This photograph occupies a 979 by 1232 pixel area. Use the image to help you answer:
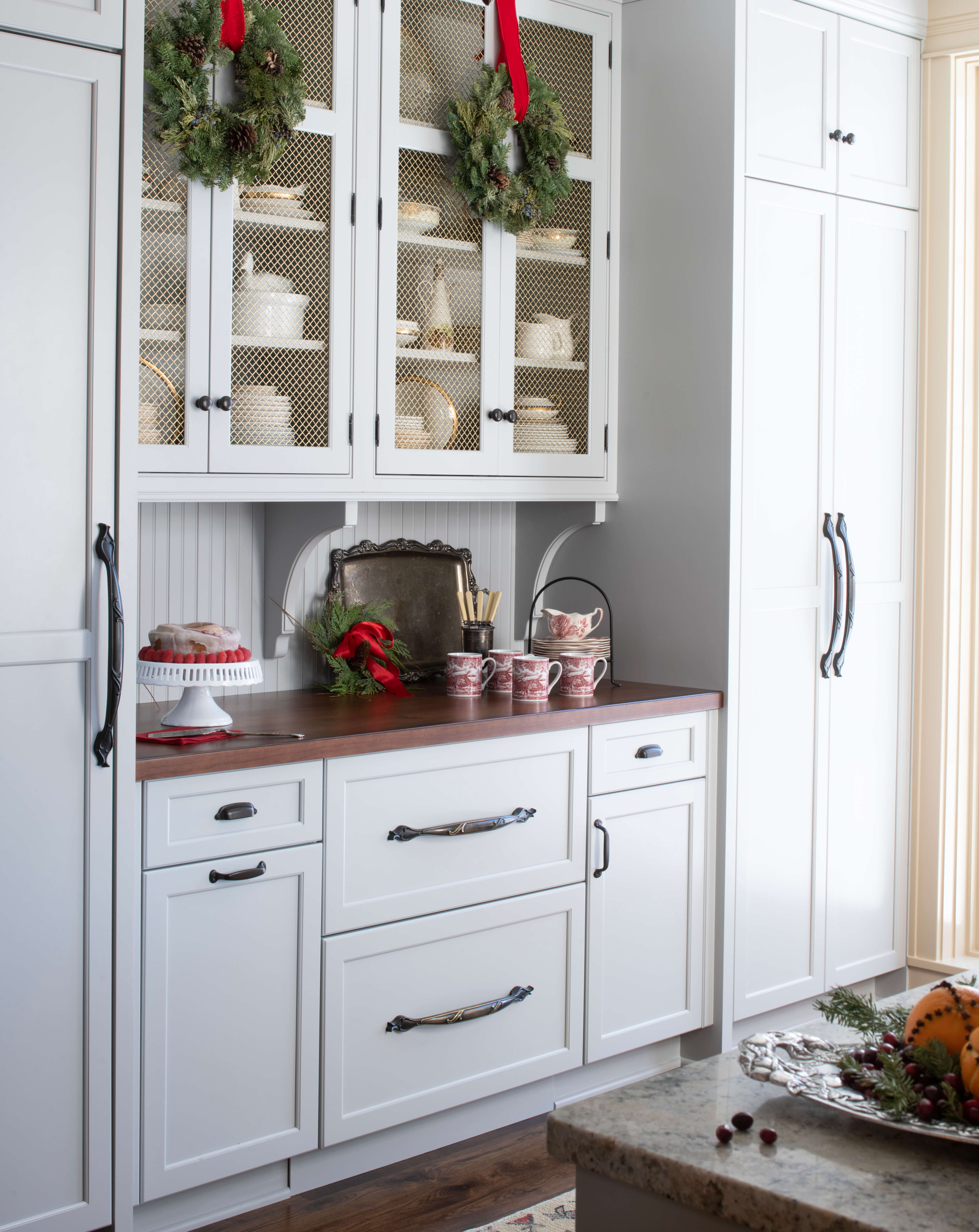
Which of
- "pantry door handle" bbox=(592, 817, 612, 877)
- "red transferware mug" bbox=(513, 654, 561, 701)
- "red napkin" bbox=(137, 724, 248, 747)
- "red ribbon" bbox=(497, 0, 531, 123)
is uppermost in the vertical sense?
"red ribbon" bbox=(497, 0, 531, 123)

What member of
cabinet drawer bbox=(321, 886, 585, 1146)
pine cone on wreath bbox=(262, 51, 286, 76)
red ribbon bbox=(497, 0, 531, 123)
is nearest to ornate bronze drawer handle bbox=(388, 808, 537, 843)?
cabinet drawer bbox=(321, 886, 585, 1146)

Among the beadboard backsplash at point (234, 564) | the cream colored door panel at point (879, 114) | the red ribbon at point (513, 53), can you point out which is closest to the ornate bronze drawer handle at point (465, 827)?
the beadboard backsplash at point (234, 564)

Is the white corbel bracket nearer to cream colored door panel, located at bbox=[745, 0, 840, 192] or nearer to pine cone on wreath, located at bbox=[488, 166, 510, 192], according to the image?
pine cone on wreath, located at bbox=[488, 166, 510, 192]

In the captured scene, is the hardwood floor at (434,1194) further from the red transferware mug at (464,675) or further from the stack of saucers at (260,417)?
the stack of saucers at (260,417)

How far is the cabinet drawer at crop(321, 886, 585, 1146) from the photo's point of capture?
2363mm

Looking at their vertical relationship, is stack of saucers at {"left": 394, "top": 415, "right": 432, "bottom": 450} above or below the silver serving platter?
above

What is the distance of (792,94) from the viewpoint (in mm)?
3100

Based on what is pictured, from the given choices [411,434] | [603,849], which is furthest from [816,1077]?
[411,434]

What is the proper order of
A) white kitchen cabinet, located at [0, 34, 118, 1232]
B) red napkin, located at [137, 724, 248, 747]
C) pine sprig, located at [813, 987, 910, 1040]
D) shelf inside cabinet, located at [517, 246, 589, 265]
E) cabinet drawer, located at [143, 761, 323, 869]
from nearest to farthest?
pine sprig, located at [813, 987, 910, 1040], white kitchen cabinet, located at [0, 34, 118, 1232], cabinet drawer, located at [143, 761, 323, 869], red napkin, located at [137, 724, 248, 747], shelf inside cabinet, located at [517, 246, 589, 265]

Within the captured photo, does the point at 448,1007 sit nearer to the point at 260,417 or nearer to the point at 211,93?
the point at 260,417

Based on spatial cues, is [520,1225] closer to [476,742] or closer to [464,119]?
[476,742]

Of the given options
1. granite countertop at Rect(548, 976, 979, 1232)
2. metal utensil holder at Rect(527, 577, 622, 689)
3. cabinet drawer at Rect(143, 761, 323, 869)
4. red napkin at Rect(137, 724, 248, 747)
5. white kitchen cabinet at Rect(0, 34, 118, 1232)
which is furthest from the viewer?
metal utensil holder at Rect(527, 577, 622, 689)

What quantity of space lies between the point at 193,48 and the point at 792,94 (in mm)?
1544

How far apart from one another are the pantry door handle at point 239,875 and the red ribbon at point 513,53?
1802 millimetres
